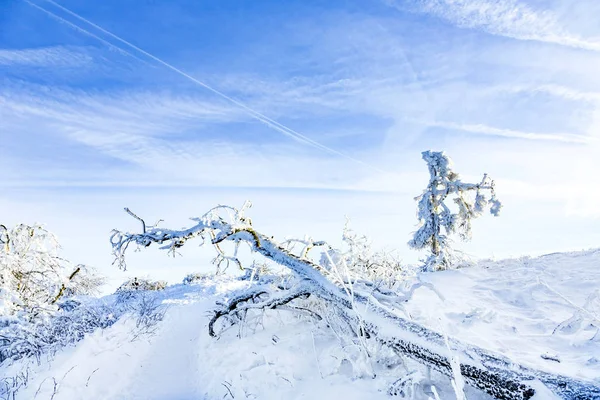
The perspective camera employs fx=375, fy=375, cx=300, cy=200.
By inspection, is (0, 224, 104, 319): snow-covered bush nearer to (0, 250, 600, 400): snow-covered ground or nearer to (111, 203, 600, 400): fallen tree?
(0, 250, 600, 400): snow-covered ground

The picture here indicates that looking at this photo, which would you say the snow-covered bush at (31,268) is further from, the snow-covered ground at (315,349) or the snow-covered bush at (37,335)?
the snow-covered ground at (315,349)

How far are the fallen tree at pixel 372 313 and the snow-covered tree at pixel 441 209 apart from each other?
9992mm

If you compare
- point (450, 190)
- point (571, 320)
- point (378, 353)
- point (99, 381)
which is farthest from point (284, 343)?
point (450, 190)

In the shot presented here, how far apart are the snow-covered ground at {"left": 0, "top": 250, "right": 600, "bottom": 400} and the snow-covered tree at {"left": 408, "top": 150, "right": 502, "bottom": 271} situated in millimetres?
5252

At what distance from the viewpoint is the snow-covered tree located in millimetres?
15523

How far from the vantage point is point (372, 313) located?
5086 mm

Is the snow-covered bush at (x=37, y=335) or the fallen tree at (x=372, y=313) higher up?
the fallen tree at (x=372, y=313)

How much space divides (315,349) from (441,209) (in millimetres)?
12358

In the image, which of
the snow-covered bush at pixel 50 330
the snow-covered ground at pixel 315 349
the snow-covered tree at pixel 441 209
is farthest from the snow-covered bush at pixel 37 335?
the snow-covered tree at pixel 441 209

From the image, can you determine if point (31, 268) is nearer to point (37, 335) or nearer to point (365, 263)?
point (37, 335)

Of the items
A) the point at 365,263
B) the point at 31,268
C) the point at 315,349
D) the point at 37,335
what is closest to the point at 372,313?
the point at 315,349

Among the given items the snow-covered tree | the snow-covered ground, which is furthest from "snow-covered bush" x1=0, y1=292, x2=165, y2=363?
the snow-covered tree

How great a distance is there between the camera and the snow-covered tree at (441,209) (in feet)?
50.9

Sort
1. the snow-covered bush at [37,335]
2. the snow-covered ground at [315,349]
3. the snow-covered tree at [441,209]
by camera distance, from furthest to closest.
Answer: the snow-covered tree at [441,209]
the snow-covered bush at [37,335]
the snow-covered ground at [315,349]
